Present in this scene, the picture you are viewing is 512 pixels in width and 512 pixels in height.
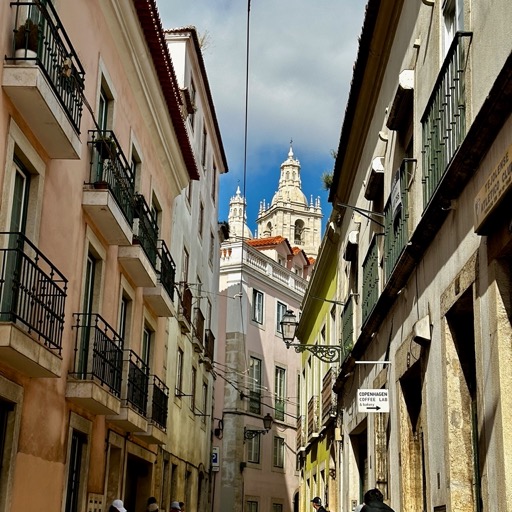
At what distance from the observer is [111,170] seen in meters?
13.0

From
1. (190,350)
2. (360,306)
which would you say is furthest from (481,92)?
(190,350)

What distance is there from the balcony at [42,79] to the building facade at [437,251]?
12.6 ft

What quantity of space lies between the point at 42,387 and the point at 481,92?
603 centimetres

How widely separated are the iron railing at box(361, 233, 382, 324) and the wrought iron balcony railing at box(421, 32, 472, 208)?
374cm

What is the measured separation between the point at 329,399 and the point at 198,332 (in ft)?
18.3

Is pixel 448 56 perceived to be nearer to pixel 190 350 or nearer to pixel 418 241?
pixel 418 241

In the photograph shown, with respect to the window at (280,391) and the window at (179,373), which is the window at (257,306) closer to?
the window at (280,391)

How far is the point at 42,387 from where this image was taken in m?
10.4

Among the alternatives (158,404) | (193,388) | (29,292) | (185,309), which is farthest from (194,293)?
(29,292)

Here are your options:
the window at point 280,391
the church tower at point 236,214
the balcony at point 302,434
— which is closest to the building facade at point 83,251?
the balcony at point 302,434

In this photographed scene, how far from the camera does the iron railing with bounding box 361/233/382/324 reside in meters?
13.2

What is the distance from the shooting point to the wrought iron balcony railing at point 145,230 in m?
14.9

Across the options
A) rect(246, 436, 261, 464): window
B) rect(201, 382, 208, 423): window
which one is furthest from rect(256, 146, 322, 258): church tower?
rect(201, 382, 208, 423): window

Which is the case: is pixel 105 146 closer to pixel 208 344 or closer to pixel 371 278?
pixel 371 278
